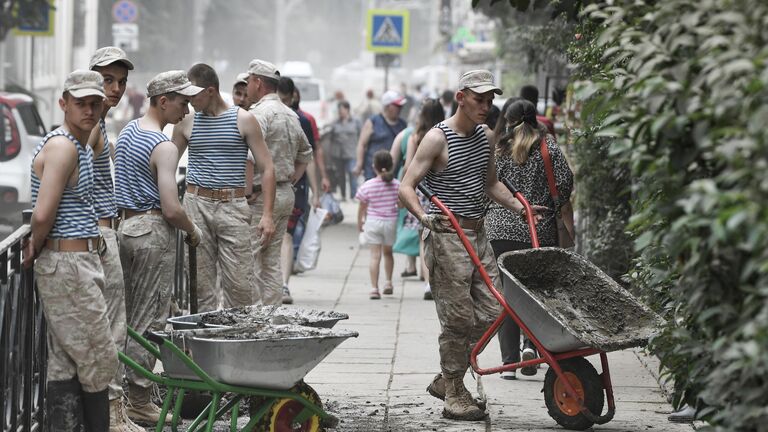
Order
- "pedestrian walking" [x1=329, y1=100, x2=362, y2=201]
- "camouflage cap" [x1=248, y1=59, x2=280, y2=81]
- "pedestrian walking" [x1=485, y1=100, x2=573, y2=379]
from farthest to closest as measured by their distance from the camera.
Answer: "pedestrian walking" [x1=329, y1=100, x2=362, y2=201], "camouflage cap" [x1=248, y1=59, x2=280, y2=81], "pedestrian walking" [x1=485, y1=100, x2=573, y2=379]

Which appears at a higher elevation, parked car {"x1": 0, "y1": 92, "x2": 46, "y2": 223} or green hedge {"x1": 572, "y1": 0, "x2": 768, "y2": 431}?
green hedge {"x1": 572, "y1": 0, "x2": 768, "y2": 431}

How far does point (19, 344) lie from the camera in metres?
6.12

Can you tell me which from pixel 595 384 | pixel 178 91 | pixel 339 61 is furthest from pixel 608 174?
pixel 339 61

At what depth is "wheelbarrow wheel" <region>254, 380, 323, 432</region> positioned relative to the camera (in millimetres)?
6418

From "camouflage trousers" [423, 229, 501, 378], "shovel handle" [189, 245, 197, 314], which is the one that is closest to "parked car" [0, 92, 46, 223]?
"shovel handle" [189, 245, 197, 314]

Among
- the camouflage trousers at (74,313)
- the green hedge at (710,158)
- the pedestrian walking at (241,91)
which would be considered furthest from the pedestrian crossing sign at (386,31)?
the green hedge at (710,158)

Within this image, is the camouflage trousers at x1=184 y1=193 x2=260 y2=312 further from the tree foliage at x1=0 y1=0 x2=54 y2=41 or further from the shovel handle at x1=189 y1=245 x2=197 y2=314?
the tree foliage at x1=0 y1=0 x2=54 y2=41

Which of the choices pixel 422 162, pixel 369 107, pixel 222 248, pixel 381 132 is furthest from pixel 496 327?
pixel 369 107

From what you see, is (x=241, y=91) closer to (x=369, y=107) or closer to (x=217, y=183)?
(x=217, y=183)

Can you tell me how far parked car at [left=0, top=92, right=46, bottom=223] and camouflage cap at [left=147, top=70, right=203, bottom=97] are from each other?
31.6ft

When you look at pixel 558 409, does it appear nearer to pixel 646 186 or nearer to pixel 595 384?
pixel 595 384

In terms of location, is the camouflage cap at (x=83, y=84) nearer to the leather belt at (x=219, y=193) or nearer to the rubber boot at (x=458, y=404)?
the leather belt at (x=219, y=193)

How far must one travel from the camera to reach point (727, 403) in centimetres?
433

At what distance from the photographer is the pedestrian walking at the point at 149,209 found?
7.12m
